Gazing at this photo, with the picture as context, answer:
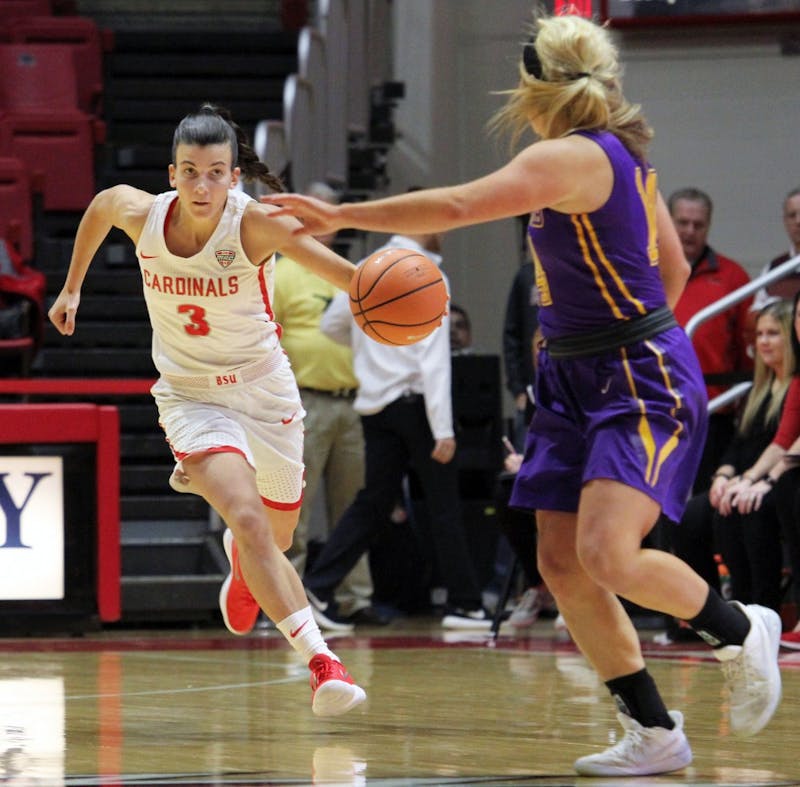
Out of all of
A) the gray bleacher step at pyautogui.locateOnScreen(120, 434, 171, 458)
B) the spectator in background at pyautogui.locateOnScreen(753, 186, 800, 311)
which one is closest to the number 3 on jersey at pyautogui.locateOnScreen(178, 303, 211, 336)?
the spectator in background at pyautogui.locateOnScreen(753, 186, 800, 311)

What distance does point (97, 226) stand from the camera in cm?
542

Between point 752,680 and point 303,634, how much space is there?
4.53ft

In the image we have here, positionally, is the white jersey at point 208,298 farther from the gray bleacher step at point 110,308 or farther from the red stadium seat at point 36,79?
the red stadium seat at point 36,79

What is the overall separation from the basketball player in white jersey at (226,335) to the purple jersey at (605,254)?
1054 millimetres

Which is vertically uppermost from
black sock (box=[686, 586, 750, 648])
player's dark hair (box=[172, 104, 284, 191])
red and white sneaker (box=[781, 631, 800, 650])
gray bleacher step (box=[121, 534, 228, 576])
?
player's dark hair (box=[172, 104, 284, 191])

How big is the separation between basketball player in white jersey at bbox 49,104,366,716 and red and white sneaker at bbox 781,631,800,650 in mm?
2625

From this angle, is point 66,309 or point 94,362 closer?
point 66,309

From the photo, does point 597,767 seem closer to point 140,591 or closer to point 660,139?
point 140,591

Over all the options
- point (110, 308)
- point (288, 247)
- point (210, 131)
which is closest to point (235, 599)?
point (288, 247)

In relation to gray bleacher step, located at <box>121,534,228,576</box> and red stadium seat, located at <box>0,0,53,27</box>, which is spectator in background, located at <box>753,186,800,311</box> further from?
red stadium seat, located at <box>0,0,53,27</box>

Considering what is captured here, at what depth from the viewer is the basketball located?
4422 millimetres

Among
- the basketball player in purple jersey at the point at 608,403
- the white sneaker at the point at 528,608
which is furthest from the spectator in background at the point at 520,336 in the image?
the basketball player in purple jersey at the point at 608,403

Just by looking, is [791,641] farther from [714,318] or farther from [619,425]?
[619,425]

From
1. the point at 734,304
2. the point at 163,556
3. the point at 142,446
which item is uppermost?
the point at 734,304
